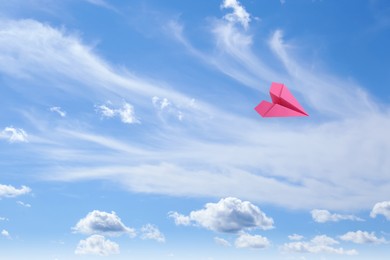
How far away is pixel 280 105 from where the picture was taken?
112 ft

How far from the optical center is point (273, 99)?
34969 mm

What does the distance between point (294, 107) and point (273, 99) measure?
2.45 metres

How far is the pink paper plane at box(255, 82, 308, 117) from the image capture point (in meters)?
33.0

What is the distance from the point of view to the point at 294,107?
33094 mm

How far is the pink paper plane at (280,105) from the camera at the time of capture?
32987 millimetres
